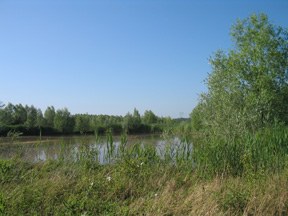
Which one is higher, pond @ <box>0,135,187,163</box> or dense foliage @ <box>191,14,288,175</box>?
dense foliage @ <box>191,14,288,175</box>

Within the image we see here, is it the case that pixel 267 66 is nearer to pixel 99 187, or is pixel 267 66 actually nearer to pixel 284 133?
pixel 284 133

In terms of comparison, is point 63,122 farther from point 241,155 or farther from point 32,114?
point 241,155

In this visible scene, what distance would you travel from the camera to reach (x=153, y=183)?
22.2ft

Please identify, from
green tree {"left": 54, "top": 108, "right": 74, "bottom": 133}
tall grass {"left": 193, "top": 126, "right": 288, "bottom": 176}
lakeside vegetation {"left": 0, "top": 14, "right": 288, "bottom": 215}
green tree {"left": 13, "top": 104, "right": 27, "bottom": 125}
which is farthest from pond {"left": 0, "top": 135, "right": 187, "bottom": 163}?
green tree {"left": 13, "top": 104, "right": 27, "bottom": 125}

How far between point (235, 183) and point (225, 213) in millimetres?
1511

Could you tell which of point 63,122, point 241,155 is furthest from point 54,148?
point 63,122

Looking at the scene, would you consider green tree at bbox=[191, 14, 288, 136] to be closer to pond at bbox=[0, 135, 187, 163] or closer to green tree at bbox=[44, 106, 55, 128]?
pond at bbox=[0, 135, 187, 163]

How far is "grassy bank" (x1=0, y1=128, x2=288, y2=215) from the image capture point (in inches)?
204

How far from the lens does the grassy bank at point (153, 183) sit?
519cm

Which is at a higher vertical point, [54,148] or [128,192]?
[54,148]

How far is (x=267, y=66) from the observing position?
21.3 metres

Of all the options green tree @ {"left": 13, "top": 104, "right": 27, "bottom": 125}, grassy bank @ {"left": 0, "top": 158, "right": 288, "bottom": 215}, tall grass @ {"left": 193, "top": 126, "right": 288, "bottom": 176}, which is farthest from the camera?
green tree @ {"left": 13, "top": 104, "right": 27, "bottom": 125}

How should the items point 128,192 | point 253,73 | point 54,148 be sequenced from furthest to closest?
point 253,73 → point 54,148 → point 128,192

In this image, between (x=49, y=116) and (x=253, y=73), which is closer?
(x=253, y=73)
